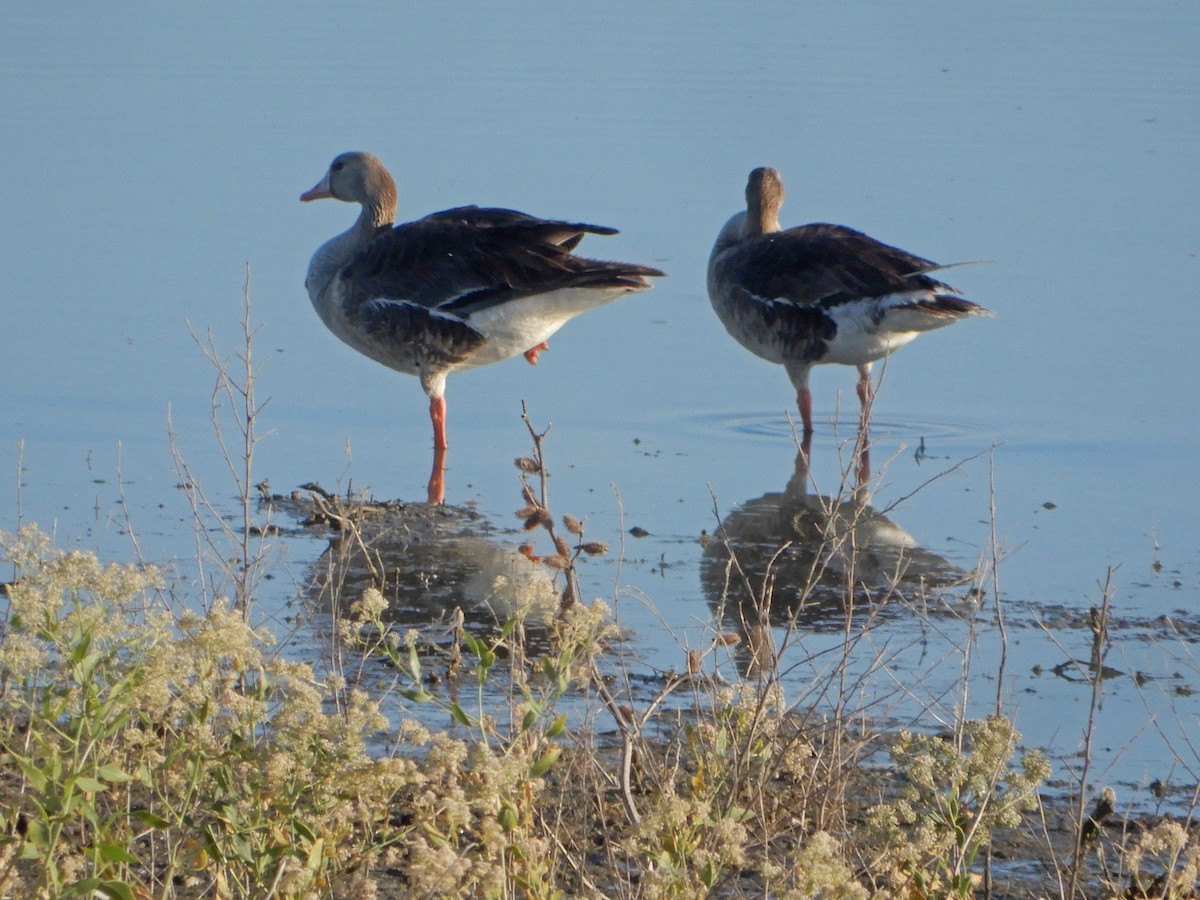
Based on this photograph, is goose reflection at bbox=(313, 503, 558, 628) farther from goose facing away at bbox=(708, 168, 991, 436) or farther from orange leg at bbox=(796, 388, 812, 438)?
goose facing away at bbox=(708, 168, 991, 436)

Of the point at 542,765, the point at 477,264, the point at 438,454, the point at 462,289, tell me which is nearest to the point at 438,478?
the point at 438,454

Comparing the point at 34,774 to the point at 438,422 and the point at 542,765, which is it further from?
the point at 438,422

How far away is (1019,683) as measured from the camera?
598cm

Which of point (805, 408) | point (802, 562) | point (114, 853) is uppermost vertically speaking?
point (805, 408)

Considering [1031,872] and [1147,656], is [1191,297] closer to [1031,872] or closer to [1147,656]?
[1147,656]

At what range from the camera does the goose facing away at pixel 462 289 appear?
9.45 m

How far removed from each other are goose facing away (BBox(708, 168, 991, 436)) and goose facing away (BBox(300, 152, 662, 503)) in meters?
1.21

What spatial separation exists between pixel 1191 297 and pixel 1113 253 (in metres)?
1.39

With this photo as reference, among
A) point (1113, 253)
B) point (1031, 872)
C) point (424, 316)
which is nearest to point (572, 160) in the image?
point (1113, 253)

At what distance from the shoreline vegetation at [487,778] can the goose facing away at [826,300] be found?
4.21m

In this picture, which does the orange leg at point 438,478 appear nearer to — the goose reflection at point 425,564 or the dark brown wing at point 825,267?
the goose reflection at point 425,564

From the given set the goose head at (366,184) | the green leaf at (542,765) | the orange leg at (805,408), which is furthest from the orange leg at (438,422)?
the green leaf at (542,765)

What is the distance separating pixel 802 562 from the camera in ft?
24.5

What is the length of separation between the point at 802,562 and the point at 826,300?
305 cm
